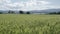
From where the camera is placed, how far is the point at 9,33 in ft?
18.7

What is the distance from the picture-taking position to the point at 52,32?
19.5 ft

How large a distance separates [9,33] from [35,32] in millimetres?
888

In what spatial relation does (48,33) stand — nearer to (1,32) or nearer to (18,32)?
(18,32)

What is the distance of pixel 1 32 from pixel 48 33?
159 centimetres

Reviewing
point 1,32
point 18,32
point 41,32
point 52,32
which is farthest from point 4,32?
point 52,32

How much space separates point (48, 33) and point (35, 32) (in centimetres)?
44

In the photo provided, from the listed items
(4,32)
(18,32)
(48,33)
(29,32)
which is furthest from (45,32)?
(4,32)

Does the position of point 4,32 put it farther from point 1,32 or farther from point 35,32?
point 35,32

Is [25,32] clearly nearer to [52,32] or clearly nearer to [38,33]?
[38,33]

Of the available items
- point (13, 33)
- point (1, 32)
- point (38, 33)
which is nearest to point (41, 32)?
point (38, 33)

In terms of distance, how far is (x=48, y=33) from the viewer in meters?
5.79

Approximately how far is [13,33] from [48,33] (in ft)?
3.89

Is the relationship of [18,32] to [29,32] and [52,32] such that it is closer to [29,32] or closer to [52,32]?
[29,32]

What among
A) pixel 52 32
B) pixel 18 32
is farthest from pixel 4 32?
pixel 52 32
